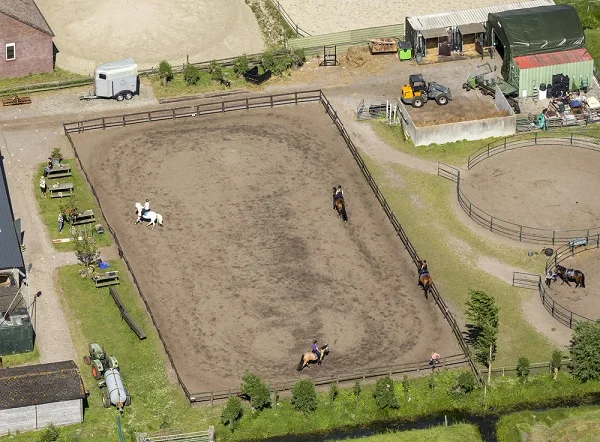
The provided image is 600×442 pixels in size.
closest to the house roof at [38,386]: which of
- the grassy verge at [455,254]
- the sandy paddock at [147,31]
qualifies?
the grassy verge at [455,254]

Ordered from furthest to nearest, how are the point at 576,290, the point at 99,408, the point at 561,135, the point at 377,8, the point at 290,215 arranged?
the point at 377,8 → the point at 561,135 → the point at 290,215 → the point at 576,290 → the point at 99,408

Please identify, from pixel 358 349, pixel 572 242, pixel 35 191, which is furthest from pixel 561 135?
pixel 35 191

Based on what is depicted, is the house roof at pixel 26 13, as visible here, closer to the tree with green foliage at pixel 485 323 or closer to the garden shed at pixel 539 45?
the garden shed at pixel 539 45

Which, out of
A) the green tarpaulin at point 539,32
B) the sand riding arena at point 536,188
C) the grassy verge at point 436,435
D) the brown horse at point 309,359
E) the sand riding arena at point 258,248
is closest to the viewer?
the grassy verge at point 436,435

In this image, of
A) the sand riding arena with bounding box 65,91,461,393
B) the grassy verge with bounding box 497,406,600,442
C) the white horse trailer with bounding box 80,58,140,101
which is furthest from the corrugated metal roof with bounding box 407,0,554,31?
the grassy verge with bounding box 497,406,600,442

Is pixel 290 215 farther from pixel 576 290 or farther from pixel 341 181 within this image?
pixel 576 290

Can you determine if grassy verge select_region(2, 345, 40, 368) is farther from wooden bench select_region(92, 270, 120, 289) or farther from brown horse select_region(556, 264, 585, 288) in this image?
brown horse select_region(556, 264, 585, 288)
